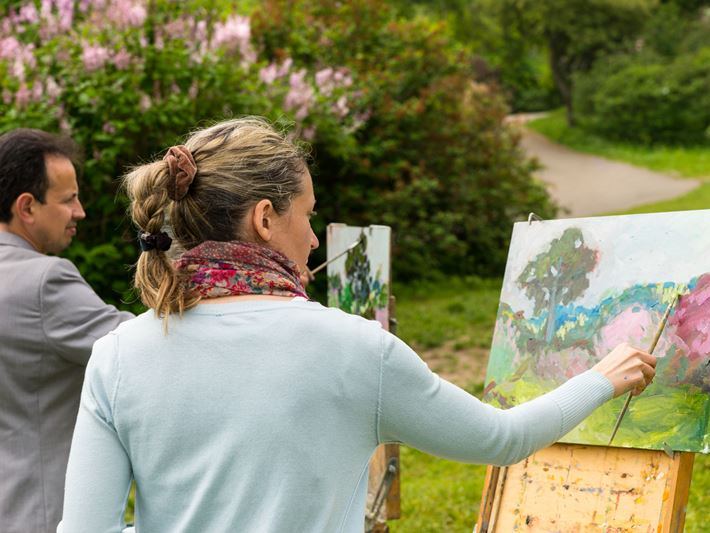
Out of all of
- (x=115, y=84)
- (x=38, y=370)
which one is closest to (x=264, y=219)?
(x=38, y=370)

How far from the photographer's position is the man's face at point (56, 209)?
2.46 metres

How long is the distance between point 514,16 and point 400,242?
1556 centimetres

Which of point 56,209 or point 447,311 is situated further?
point 447,311

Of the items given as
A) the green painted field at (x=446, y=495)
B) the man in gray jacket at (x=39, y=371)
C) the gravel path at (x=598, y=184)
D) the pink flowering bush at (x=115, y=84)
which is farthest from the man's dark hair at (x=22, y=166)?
the gravel path at (x=598, y=184)

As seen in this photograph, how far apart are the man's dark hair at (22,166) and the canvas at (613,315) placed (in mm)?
1393

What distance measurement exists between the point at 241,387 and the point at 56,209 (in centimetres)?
128

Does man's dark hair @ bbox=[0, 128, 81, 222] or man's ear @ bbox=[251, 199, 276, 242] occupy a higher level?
man's ear @ bbox=[251, 199, 276, 242]

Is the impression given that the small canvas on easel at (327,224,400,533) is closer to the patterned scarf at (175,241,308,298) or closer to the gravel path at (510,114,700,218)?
the patterned scarf at (175,241,308,298)

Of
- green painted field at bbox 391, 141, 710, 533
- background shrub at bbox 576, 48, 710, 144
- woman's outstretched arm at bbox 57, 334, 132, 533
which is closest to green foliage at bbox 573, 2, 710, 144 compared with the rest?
background shrub at bbox 576, 48, 710, 144

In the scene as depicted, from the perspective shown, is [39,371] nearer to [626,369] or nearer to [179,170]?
[179,170]

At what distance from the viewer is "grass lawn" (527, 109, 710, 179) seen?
17.2 meters

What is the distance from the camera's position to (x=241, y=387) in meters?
1.43

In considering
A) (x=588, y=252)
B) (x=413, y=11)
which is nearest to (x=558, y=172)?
(x=413, y=11)

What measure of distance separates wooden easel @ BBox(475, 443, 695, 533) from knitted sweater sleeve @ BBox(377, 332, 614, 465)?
772 mm
